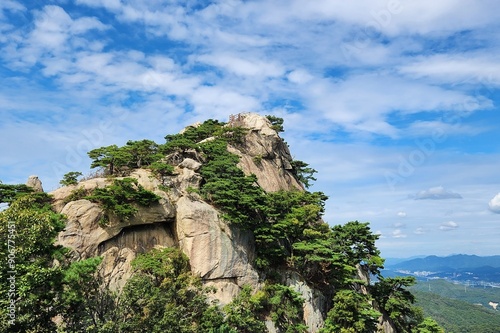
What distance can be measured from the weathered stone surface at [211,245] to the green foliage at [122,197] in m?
2.59

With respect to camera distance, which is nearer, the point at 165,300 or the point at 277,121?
the point at 165,300

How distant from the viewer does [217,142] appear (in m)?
32.1

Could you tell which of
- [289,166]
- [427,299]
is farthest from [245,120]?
[427,299]

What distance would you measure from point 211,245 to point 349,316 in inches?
394

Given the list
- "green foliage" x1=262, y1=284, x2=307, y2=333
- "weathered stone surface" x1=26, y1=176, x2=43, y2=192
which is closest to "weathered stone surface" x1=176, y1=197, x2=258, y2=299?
"green foliage" x1=262, y1=284, x2=307, y2=333

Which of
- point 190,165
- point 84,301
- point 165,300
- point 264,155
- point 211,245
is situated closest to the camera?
point 84,301

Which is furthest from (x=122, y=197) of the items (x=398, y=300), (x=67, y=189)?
(x=398, y=300)

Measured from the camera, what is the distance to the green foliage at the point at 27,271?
12.0 metres

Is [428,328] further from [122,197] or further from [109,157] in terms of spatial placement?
[109,157]

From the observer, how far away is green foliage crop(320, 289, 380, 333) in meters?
22.7

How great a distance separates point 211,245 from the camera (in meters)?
23.4

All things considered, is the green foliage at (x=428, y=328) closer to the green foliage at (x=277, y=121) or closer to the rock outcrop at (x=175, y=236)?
the rock outcrop at (x=175, y=236)

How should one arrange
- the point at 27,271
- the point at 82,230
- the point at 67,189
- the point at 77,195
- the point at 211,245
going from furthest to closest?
1. the point at 211,245
2. the point at 67,189
3. the point at 77,195
4. the point at 82,230
5. the point at 27,271

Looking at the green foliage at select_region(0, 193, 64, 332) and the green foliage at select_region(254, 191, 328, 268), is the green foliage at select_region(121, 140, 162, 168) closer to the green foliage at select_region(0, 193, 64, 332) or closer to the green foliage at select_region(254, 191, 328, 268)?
the green foliage at select_region(254, 191, 328, 268)
